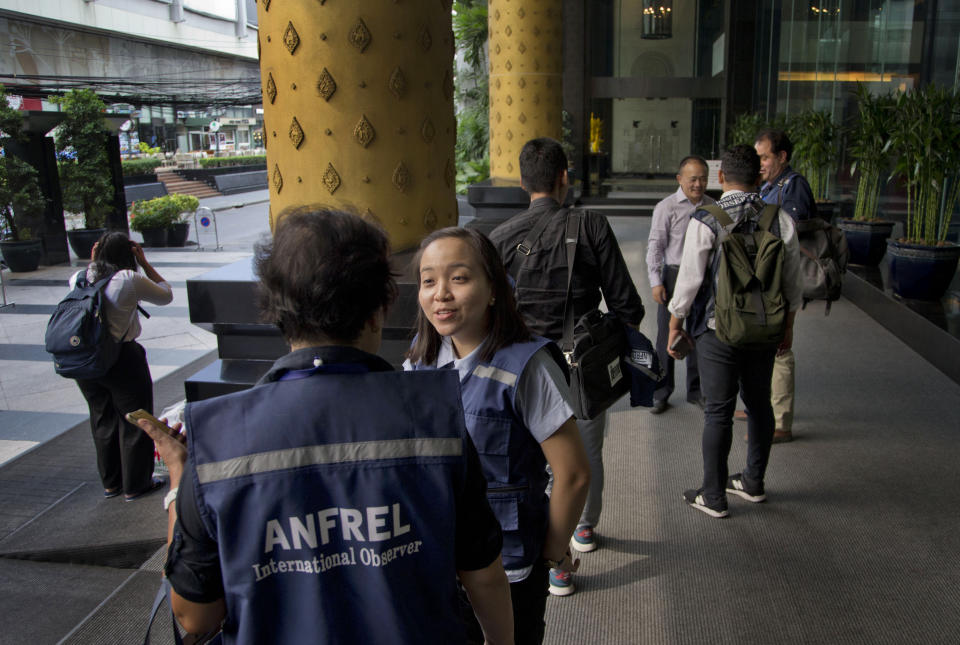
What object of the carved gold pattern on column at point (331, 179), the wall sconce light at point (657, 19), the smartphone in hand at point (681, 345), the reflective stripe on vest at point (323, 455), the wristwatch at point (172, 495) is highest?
the wall sconce light at point (657, 19)

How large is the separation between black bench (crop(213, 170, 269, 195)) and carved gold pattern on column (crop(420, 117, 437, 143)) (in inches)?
1087

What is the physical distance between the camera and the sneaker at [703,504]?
3.43 meters

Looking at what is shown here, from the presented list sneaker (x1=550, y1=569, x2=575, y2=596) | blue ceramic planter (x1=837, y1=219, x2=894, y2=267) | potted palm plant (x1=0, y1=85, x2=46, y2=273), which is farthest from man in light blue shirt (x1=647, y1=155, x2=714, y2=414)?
potted palm plant (x1=0, y1=85, x2=46, y2=273)

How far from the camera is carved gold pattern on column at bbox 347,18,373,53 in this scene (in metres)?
2.31

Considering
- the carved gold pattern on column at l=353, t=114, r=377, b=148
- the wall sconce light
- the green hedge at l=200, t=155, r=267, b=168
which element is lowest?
the carved gold pattern on column at l=353, t=114, r=377, b=148

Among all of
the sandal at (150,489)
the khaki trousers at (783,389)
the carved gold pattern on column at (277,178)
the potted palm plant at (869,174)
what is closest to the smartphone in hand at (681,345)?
the khaki trousers at (783,389)

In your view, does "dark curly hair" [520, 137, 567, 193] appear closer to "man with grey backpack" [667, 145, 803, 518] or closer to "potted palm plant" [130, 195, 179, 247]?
"man with grey backpack" [667, 145, 803, 518]

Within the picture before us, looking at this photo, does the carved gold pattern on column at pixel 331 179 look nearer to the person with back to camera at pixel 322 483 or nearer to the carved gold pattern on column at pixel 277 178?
the carved gold pattern on column at pixel 277 178

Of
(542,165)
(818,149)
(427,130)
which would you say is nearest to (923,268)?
(818,149)

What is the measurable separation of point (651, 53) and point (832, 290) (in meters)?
20.5

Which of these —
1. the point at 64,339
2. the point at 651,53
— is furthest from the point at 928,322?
the point at 651,53

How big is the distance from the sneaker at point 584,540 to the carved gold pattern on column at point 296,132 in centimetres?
193

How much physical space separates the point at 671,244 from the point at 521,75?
5.47 m

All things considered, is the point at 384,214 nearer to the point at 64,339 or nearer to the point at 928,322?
the point at 64,339
